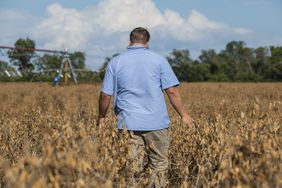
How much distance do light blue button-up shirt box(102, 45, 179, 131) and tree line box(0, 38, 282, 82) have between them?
3517 cm

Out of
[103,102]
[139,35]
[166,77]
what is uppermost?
[139,35]

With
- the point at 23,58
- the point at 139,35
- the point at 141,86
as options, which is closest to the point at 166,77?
the point at 141,86

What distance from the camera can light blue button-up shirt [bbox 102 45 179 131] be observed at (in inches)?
173

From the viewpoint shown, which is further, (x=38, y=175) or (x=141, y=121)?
(x=141, y=121)

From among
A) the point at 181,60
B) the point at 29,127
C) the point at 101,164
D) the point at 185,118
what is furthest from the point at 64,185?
the point at 181,60

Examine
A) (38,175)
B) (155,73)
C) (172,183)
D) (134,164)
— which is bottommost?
(172,183)

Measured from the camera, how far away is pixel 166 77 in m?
4.47

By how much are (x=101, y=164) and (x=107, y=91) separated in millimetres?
1711

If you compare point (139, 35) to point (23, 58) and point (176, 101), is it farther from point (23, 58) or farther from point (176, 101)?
point (23, 58)

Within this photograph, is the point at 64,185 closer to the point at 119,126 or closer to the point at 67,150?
the point at 67,150

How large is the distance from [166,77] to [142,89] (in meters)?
0.25

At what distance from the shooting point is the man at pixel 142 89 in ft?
14.4

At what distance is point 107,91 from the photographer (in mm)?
4504

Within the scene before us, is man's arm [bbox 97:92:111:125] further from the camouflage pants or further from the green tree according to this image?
the green tree
